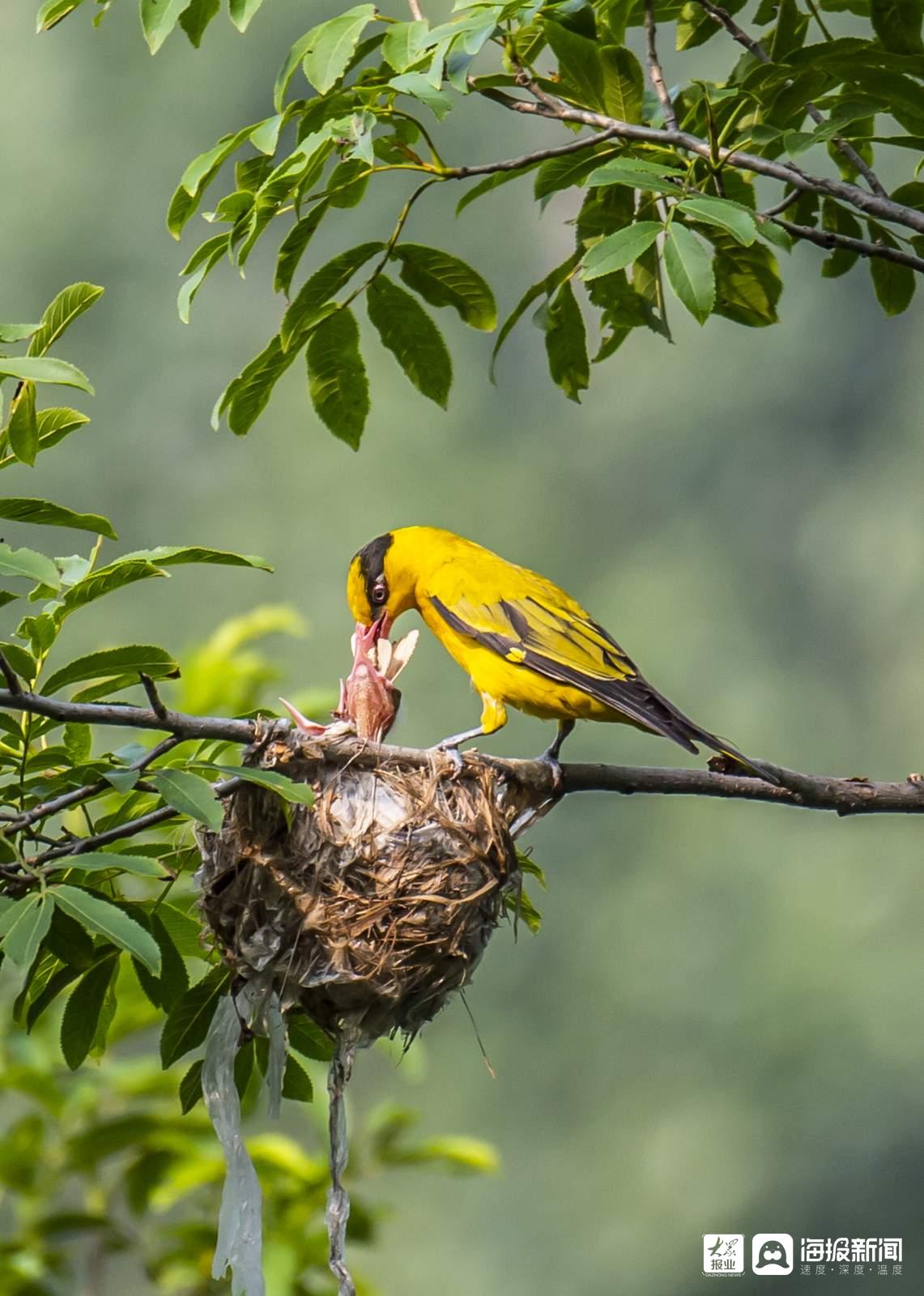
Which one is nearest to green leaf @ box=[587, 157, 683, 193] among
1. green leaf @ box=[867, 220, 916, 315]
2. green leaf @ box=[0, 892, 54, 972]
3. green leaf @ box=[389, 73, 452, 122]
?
green leaf @ box=[389, 73, 452, 122]

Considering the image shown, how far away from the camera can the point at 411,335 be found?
2770 mm

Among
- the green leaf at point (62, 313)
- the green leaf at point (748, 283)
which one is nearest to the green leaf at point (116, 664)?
the green leaf at point (62, 313)

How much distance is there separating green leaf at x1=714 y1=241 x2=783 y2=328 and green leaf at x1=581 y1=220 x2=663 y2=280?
0.83 meters

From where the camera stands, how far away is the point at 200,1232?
4.26 metres

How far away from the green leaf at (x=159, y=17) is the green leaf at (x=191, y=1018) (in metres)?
1.46

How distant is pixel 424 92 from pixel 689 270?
16.8 inches

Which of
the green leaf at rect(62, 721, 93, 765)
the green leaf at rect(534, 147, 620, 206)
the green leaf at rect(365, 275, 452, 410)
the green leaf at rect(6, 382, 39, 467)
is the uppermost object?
the green leaf at rect(534, 147, 620, 206)

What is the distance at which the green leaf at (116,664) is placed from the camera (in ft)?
7.08

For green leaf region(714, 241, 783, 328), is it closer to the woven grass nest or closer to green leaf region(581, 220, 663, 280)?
green leaf region(581, 220, 663, 280)

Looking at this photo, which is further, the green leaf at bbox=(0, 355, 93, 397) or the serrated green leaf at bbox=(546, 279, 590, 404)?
the serrated green leaf at bbox=(546, 279, 590, 404)

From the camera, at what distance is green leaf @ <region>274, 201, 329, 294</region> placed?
229 centimetres

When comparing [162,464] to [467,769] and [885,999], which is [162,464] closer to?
[885,999]

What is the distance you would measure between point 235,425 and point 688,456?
679 inches

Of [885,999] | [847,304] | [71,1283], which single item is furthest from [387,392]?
[71,1283]
